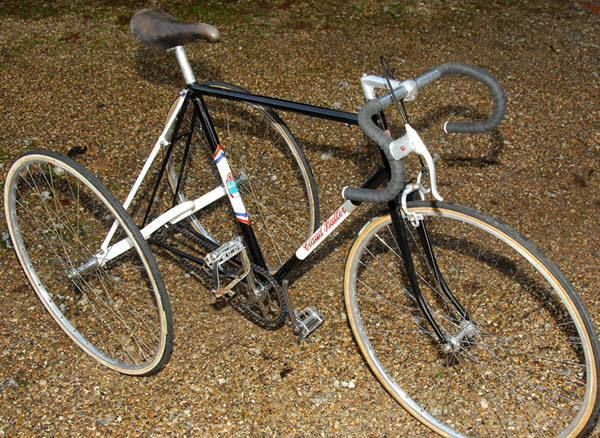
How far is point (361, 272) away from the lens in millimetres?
3602

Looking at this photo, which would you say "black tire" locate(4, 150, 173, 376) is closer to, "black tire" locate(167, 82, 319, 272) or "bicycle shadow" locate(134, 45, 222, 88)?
"black tire" locate(167, 82, 319, 272)

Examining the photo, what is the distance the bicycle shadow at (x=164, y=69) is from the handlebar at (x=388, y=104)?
9.53 ft

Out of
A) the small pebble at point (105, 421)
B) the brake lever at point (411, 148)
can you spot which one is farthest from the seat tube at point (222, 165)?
the small pebble at point (105, 421)

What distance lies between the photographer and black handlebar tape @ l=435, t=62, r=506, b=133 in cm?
229

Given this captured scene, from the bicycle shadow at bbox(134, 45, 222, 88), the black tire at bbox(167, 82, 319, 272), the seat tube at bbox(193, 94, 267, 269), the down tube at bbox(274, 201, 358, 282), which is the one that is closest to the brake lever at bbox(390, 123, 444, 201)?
the down tube at bbox(274, 201, 358, 282)

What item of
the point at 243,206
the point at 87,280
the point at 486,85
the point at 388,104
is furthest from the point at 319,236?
the point at 87,280

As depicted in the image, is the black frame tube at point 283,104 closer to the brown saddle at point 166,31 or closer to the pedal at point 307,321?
the brown saddle at point 166,31

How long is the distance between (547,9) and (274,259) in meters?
3.54

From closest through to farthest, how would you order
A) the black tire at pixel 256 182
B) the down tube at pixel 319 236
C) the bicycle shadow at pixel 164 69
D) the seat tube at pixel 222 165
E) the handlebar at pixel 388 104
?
the handlebar at pixel 388 104, the down tube at pixel 319 236, the seat tube at pixel 222 165, the black tire at pixel 256 182, the bicycle shadow at pixel 164 69

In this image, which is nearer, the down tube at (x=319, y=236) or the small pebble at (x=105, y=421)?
the down tube at (x=319, y=236)

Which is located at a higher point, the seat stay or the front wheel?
the seat stay

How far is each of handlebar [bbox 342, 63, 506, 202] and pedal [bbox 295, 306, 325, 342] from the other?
0.95 meters

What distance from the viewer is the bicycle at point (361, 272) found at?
8.23ft

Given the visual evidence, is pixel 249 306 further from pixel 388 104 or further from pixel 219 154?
pixel 388 104
